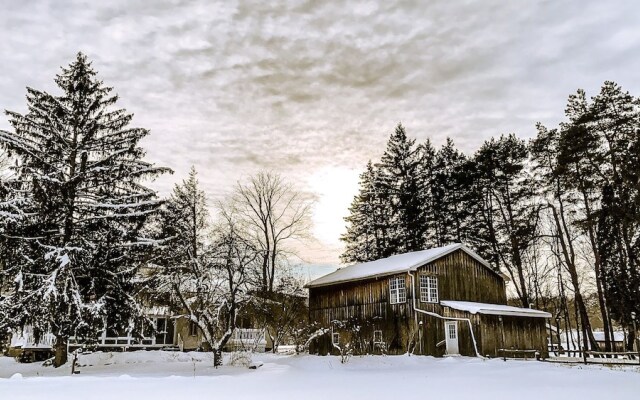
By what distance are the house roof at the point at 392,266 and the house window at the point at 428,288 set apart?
3.42 ft

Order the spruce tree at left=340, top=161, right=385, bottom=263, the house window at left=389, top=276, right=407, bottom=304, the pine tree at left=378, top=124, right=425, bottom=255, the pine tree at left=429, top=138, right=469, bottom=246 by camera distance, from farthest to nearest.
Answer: the spruce tree at left=340, top=161, right=385, bottom=263 < the pine tree at left=378, top=124, right=425, bottom=255 < the pine tree at left=429, top=138, right=469, bottom=246 < the house window at left=389, top=276, right=407, bottom=304

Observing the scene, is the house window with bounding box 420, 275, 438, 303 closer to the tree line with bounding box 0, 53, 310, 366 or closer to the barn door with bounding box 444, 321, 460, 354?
the barn door with bounding box 444, 321, 460, 354

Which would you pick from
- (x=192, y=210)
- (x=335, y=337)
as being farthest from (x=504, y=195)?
(x=192, y=210)

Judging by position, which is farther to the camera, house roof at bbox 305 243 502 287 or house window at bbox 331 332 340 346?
house window at bbox 331 332 340 346

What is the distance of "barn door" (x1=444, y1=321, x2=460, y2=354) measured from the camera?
91.5 ft

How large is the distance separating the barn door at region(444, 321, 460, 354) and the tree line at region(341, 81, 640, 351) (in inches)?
280

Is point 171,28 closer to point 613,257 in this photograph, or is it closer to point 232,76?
point 232,76

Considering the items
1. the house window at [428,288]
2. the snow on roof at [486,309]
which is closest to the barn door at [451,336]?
the snow on roof at [486,309]

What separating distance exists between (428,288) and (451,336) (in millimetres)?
2990

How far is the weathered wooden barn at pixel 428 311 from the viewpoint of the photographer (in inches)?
1097

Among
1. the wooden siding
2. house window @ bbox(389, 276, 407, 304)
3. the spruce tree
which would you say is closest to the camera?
house window @ bbox(389, 276, 407, 304)

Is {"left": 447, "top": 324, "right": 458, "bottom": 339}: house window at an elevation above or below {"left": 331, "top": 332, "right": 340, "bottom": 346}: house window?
above

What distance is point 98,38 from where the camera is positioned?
55.6ft

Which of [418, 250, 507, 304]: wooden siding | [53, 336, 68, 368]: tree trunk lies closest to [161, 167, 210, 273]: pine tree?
[53, 336, 68, 368]: tree trunk
